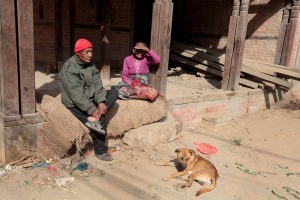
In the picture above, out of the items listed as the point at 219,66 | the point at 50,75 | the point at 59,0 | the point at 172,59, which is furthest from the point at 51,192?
the point at 172,59

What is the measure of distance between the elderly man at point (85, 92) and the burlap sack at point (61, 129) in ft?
0.33

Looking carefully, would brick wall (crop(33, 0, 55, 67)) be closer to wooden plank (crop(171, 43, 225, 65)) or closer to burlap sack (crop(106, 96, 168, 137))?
wooden plank (crop(171, 43, 225, 65))

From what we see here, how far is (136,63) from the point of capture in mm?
5383

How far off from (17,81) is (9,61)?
284 millimetres

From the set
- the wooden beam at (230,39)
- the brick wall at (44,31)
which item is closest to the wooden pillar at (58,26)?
the brick wall at (44,31)

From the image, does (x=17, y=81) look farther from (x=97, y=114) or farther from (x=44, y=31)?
(x=44, y=31)

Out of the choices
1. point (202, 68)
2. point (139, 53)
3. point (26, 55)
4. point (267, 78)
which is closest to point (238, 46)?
point (267, 78)

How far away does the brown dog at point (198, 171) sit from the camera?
3.92m

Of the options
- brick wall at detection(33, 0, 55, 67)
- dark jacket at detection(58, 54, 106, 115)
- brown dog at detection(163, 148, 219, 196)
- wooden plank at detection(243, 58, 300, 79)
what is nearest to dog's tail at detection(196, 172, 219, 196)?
brown dog at detection(163, 148, 219, 196)

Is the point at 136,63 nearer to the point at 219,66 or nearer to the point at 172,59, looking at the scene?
the point at 219,66

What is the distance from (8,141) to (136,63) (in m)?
2.53

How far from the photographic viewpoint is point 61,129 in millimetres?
4141

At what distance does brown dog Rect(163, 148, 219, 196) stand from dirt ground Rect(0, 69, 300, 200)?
0.09m

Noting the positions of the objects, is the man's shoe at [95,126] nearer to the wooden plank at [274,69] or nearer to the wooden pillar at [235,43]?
the wooden pillar at [235,43]
